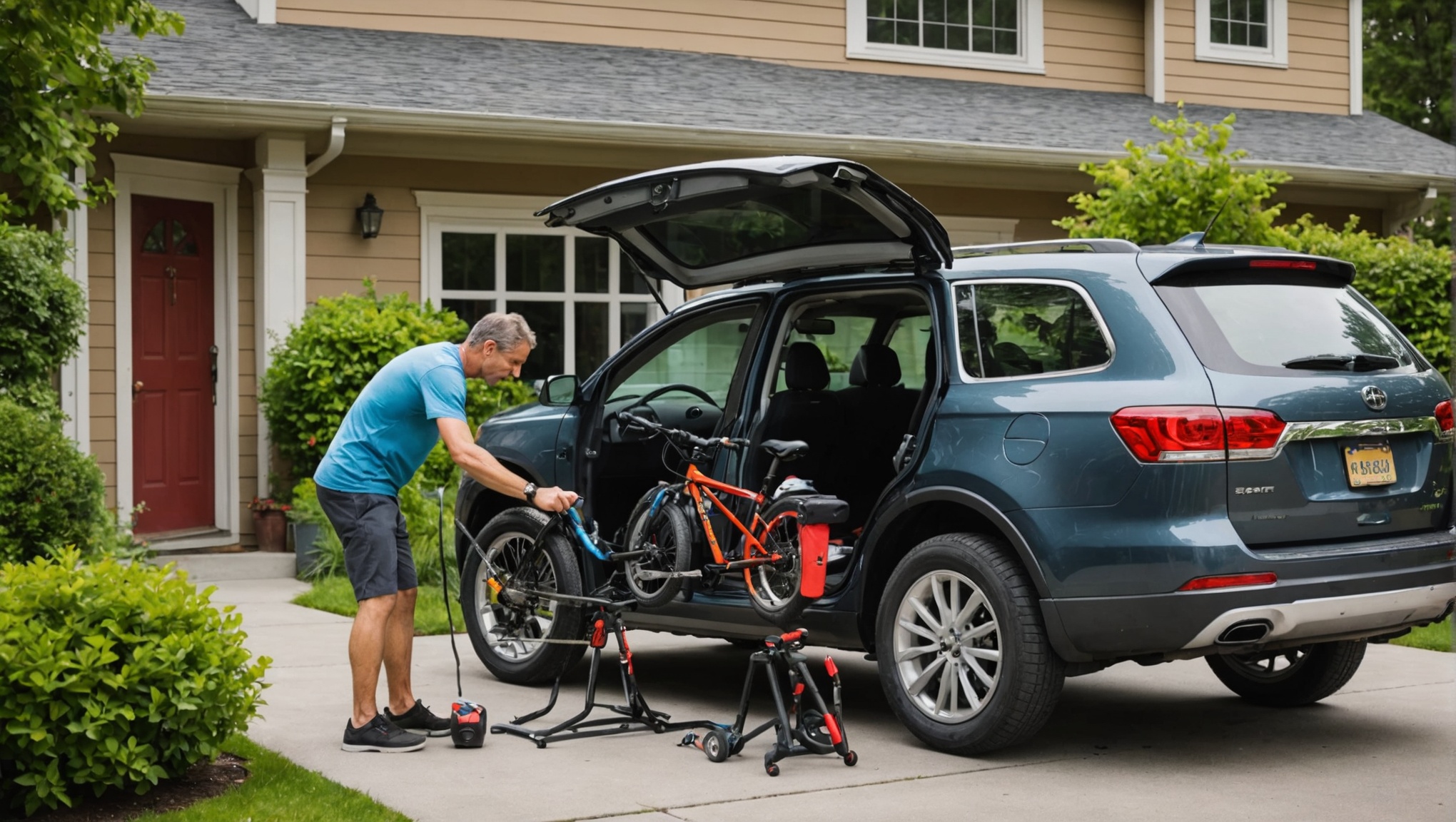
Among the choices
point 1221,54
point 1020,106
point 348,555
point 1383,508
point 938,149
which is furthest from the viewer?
point 1221,54

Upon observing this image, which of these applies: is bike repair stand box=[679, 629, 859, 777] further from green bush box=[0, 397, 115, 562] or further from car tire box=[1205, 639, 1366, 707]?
green bush box=[0, 397, 115, 562]

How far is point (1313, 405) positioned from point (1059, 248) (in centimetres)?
125

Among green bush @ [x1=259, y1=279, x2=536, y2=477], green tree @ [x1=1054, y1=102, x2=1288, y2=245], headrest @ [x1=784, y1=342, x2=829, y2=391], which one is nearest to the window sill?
green tree @ [x1=1054, y1=102, x2=1288, y2=245]

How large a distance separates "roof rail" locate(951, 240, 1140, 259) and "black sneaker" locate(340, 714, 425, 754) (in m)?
2.83

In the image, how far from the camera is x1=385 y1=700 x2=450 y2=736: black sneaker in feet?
19.7

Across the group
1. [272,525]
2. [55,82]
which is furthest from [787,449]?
[272,525]

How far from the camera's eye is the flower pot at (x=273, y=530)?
11.3m

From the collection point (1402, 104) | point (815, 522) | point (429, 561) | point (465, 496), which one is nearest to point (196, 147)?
point (429, 561)

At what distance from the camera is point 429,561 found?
10344 millimetres

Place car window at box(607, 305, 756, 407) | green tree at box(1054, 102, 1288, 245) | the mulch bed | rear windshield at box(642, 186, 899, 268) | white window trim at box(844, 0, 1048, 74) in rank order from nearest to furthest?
the mulch bed < rear windshield at box(642, 186, 899, 268) < car window at box(607, 305, 756, 407) < green tree at box(1054, 102, 1288, 245) < white window trim at box(844, 0, 1048, 74)

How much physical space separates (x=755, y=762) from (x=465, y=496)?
8.23 feet

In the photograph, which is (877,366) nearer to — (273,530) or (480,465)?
(480,465)

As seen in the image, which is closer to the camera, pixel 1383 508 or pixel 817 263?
pixel 1383 508

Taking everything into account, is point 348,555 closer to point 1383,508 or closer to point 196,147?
point 1383,508
